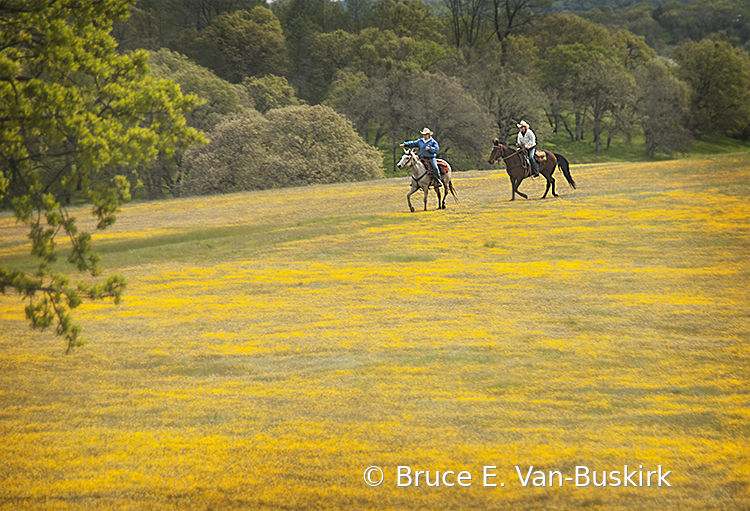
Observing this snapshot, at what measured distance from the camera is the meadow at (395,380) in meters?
6.27

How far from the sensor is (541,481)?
6141 mm

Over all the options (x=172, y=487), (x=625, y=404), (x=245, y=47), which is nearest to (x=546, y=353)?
(x=625, y=404)

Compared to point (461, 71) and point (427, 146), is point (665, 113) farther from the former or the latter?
point (427, 146)

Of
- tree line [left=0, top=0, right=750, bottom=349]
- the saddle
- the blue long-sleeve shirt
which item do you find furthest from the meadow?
the saddle

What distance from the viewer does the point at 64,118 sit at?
272 inches

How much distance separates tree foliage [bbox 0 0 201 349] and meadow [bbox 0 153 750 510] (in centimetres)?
187

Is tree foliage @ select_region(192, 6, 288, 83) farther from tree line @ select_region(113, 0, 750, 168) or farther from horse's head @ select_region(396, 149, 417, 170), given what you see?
horse's head @ select_region(396, 149, 417, 170)

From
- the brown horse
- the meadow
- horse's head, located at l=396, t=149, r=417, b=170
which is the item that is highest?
horse's head, located at l=396, t=149, r=417, b=170

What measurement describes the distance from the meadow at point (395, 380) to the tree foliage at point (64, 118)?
187 cm

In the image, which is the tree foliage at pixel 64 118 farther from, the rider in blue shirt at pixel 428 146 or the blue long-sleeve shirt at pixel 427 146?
the blue long-sleeve shirt at pixel 427 146

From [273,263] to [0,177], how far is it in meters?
12.1

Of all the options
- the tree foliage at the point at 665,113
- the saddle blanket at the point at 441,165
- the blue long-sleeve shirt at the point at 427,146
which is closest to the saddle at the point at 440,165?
the saddle blanket at the point at 441,165

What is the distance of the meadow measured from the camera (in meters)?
6.27

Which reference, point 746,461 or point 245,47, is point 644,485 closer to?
point 746,461
